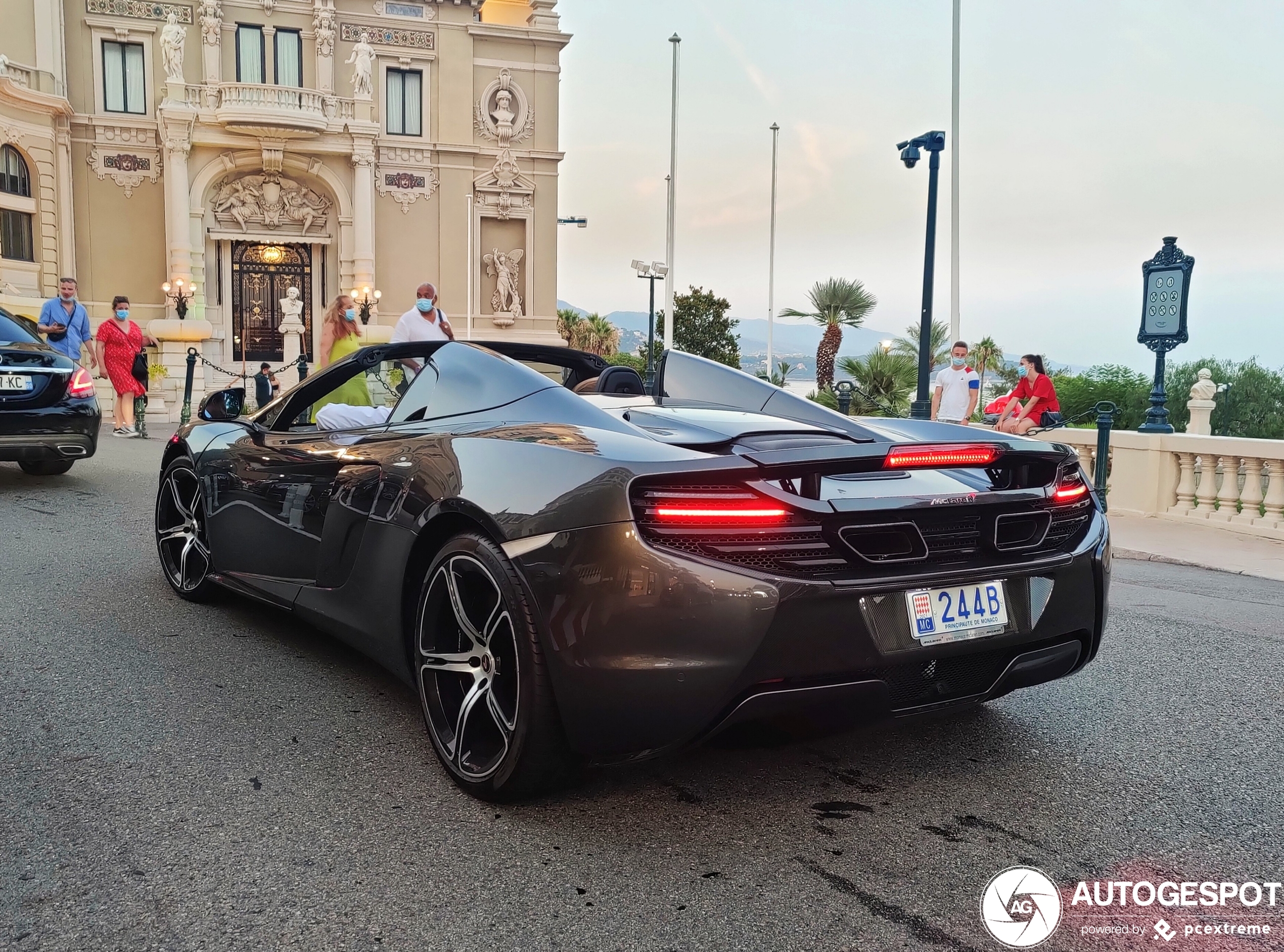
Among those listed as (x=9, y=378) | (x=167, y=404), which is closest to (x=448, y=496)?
(x=9, y=378)

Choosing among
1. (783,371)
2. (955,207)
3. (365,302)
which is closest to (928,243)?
(955,207)

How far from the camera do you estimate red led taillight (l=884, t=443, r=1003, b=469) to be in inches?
103

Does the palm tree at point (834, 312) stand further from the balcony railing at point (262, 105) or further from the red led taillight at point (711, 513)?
the red led taillight at point (711, 513)

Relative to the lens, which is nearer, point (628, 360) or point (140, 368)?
point (140, 368)

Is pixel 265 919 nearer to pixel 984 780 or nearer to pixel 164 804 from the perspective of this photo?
pixel 164 804

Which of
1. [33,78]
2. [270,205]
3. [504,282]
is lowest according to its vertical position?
[504,282]

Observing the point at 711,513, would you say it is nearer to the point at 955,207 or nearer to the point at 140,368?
the point at 140,368

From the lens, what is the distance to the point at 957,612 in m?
2.57

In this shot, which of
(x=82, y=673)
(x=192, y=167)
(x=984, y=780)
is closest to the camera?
(x=984, y=780)

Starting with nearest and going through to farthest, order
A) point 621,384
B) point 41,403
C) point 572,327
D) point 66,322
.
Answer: point 621,384, point 41,403, point 66,322, point 572,327

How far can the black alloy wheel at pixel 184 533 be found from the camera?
483 cm

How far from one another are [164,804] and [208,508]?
213 cm

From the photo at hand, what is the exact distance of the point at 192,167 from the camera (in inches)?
1462

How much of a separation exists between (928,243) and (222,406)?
14.7 metres
